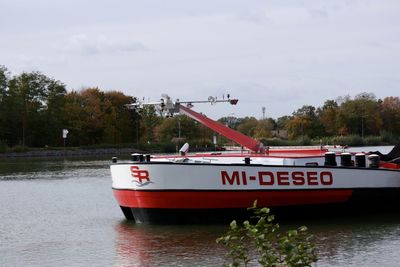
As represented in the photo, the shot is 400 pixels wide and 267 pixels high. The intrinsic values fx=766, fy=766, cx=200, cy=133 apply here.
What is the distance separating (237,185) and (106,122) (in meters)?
95.0

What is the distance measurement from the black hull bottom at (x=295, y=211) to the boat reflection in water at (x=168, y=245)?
0.82 feet

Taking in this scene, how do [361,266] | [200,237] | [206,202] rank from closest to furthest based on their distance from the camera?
[361,266] < [200,237] < [206,202]

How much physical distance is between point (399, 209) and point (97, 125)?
91.9 metres

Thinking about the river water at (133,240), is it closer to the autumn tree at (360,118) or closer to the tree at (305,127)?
the tree at (305,127)

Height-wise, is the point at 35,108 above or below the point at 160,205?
above

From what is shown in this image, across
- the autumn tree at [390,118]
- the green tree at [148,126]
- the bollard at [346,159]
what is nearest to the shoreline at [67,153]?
the green tree at [148,126]

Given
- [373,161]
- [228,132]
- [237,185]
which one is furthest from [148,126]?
[237,185]

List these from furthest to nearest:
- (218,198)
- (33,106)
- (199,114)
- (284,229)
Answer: (33,106) → (199,114) → (218,198) → (284,229)

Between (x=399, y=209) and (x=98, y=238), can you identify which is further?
(x=399, y=209)

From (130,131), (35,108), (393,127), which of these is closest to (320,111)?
(393,127)

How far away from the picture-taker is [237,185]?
2038 centimetres

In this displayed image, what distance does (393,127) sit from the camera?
409 ft

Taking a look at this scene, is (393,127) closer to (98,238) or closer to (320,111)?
(320,111)

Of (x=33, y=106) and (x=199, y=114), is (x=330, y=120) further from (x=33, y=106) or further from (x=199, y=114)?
(x=199, y=114)
